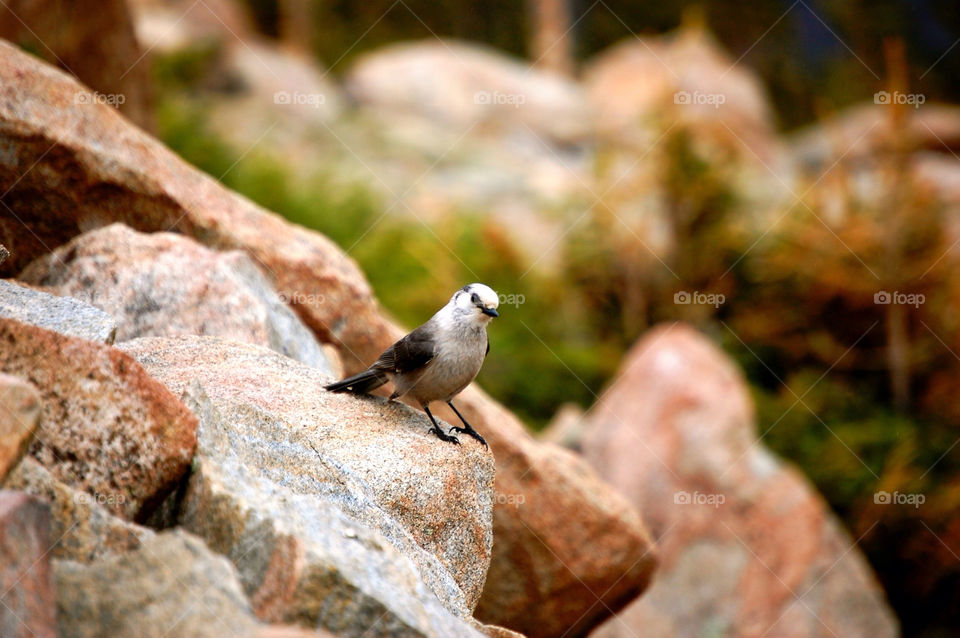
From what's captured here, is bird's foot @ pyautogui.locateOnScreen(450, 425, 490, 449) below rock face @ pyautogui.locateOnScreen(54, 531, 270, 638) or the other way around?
the other way around

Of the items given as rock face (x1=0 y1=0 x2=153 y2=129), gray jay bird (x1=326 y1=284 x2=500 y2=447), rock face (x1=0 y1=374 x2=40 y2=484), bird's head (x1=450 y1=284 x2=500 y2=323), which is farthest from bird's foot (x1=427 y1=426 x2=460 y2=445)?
rock face (x1=0 y1=0 x2=153 y2=129)

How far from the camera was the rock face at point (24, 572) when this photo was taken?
269 cm

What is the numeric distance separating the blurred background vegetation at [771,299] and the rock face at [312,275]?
516 cm

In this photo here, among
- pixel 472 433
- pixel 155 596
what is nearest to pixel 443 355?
pixel 472 433

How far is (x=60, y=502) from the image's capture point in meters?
3.26

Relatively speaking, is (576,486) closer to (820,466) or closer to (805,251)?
(820,466)

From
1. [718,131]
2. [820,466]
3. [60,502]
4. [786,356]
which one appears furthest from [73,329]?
[718,131]

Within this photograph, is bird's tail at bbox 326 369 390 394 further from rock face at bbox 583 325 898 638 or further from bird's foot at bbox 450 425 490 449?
rock face at bbox 583 325 898 638

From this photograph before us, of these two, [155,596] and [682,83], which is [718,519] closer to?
[155,596]

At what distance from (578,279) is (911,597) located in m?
6.00

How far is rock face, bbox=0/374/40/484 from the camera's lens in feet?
9.88

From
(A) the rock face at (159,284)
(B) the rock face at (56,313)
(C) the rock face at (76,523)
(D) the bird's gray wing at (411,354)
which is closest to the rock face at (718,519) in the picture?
(D) the bird's gray wing at (411,354)

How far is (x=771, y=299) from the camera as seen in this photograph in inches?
510

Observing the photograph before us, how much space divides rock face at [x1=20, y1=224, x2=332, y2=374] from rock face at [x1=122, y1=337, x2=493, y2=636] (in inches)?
18.3
